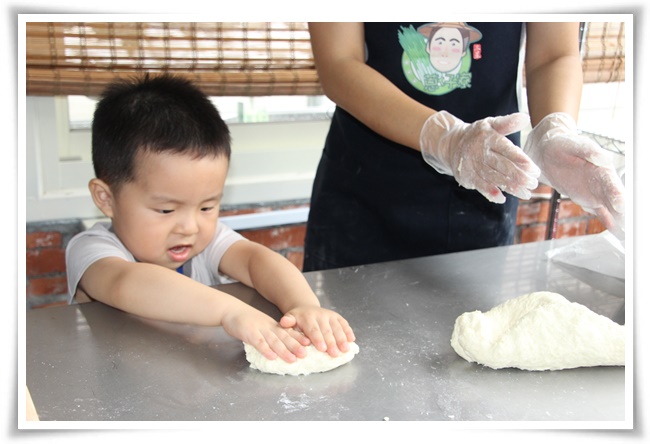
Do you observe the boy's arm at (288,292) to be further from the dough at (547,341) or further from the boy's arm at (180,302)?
the dough at (547,341)

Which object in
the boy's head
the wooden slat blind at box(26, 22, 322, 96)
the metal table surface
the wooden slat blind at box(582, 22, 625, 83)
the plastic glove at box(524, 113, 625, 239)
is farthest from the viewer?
the wooden slat blind at box(582, 22, 625, 83)

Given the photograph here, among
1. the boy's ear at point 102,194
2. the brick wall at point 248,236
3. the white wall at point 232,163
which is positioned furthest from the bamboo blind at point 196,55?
the boy's ear at point 102,194

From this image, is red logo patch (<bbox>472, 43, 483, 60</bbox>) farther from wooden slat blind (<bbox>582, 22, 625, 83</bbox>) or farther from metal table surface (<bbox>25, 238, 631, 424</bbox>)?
wooden slat blind (<bbox>582, 22, 625, 83</bbox>)

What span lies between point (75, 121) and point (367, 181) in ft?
3.27

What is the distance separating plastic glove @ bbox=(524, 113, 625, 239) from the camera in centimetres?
105

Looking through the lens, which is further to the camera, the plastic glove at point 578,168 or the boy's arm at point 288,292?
the plastic glove at point 578,168

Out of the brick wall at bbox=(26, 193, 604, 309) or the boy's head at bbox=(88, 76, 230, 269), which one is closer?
the boy's head at bbox=(88, 76, 230, 269)

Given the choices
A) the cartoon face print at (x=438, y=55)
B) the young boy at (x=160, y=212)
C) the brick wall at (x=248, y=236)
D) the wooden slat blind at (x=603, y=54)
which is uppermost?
the wooden slat blind at (x=603, y=54)

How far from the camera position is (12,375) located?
68cm

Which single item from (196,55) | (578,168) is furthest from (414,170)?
(196,55)

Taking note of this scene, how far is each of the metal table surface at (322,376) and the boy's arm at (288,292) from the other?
1.2 inches

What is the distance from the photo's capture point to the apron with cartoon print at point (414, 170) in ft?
4.44

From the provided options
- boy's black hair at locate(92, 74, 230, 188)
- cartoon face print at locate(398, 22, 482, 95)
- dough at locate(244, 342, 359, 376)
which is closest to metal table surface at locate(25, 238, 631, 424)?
dough at locate(244, 342, 359, 376)

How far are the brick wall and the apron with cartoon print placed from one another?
668 mm
